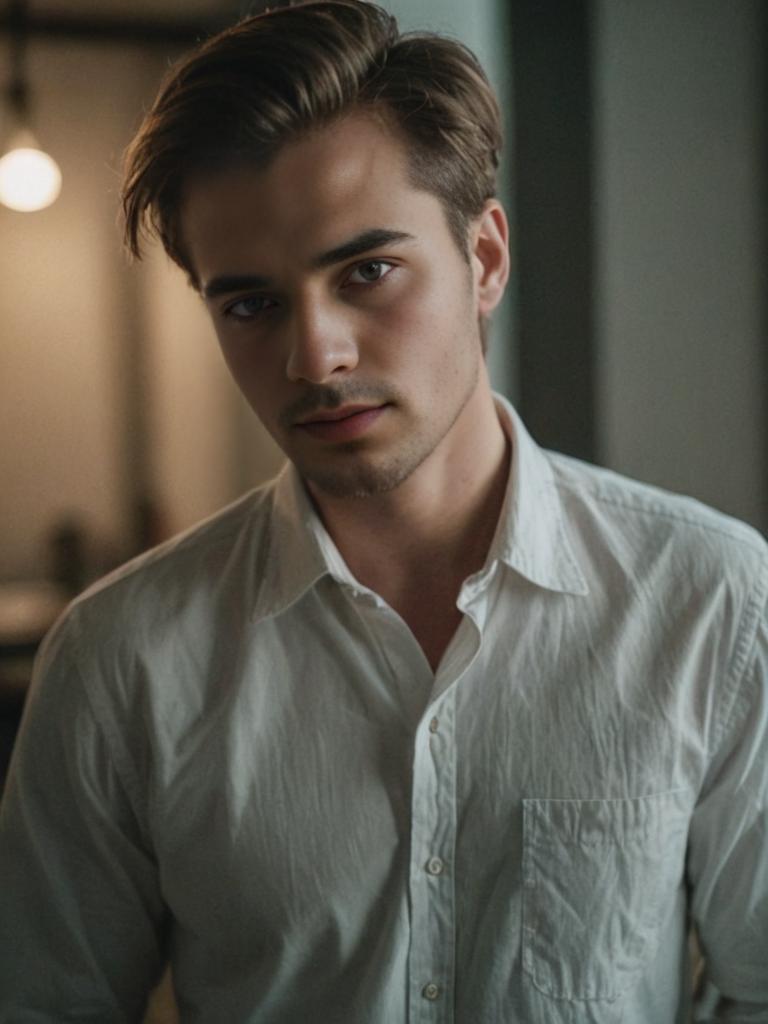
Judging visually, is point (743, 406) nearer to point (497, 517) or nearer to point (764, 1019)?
point (497, 517)

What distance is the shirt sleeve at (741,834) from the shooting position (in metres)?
1.13

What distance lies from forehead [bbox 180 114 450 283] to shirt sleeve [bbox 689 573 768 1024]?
547mm

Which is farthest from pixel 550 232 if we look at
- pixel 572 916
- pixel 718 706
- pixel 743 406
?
pixel 572 916

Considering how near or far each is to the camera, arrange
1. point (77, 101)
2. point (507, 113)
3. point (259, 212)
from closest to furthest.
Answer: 1. point (259, 212)
2. point (507, 113)
3. point (77, 101)

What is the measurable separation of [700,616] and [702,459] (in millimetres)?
1427

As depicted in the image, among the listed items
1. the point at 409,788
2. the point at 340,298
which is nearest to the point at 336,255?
the point at 340,298

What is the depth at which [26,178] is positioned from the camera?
307 centimetres

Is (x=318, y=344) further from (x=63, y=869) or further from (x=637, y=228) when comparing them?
(x=637, y=228)

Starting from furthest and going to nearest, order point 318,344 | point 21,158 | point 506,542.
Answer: point 21,158 → point 506,542 → point 318,344

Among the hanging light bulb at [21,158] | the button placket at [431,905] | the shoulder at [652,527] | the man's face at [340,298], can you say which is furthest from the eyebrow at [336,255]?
the hanging light bulb at [21,158]

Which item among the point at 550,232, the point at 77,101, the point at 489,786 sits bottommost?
the point at 489,786

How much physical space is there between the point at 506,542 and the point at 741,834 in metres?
0.37

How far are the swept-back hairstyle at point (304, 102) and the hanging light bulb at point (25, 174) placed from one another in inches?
75.9

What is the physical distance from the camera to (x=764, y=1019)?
118cm
